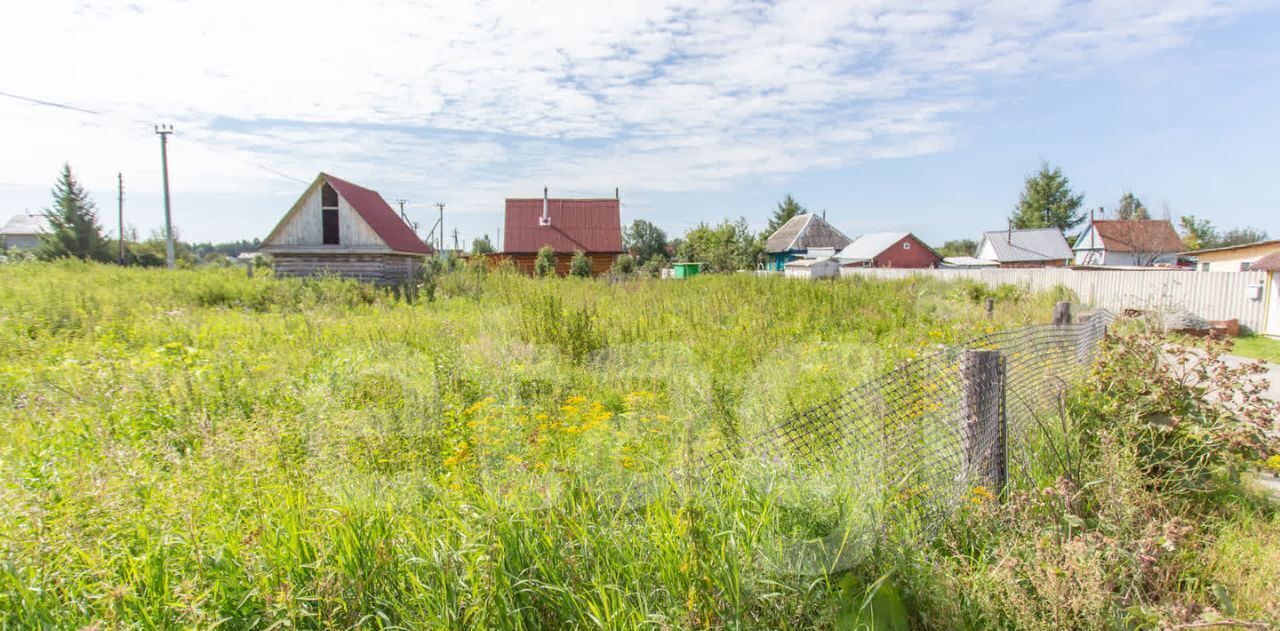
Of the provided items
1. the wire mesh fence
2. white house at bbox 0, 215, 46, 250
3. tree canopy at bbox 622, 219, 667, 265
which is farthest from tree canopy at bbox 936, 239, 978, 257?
white house at bbox 0, 215, 46, 250

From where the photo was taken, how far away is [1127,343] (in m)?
3.47

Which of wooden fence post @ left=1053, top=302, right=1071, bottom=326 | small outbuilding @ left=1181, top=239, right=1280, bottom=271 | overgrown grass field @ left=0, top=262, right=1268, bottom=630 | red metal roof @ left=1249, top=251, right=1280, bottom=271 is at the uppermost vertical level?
small outbuilding @ left=1181, top=239, right=1280, bottom=271

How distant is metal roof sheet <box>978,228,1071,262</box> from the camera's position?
50.5 m

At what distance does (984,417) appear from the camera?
285 cm

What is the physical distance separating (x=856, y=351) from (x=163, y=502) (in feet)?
20.1

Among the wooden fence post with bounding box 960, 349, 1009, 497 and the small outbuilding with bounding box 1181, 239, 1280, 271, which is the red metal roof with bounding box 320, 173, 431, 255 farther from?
the small outbuilding with bounding box 1181, 239, 1280, 271

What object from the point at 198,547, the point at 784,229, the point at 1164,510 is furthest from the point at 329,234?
the point at 784,229

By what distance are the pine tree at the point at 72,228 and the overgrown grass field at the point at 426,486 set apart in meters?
41.7

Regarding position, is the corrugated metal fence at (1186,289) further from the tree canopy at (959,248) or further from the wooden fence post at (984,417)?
the tree canopy at (959,248)

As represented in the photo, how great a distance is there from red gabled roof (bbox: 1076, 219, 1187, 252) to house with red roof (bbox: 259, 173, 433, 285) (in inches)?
2176

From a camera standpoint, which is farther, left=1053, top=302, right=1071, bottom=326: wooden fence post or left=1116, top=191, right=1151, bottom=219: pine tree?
left=1116, top=191, right=1151, bottom=219: pine tree

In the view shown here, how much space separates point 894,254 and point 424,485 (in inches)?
1913

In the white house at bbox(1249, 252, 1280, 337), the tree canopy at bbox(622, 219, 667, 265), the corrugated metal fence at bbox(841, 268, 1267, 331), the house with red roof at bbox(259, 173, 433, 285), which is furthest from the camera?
the tree canopy at bbox(622, 219, 667, 265)

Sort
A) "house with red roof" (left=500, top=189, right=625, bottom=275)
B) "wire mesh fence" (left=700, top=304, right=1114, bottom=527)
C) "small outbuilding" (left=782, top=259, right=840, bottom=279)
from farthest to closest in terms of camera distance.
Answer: "house with red roof" (left=500, top=189, right=625, bottom=275) < "small outbuilding" (left=782, top=259, right=840, bottom=279) < "wire mesh fence" (left=700, top=304, right=1114, bottom=527)
